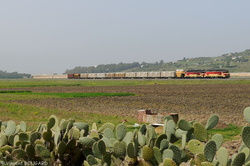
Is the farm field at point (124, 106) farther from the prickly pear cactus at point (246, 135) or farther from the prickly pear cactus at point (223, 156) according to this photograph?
the prickly pear cactus at point (246, 135)

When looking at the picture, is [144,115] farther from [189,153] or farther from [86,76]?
[86,76]

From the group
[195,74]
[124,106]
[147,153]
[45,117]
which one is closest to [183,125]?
[147,153]

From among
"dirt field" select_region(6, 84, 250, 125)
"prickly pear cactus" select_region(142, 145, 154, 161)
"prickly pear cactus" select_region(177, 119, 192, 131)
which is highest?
"prickly pear cactus" select_region(177, 119, 192, 131)

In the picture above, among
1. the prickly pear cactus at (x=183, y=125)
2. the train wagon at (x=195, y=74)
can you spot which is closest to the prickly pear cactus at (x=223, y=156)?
the prickly pear cactus at (x=183, y=125)

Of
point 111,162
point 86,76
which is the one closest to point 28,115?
point 111,162

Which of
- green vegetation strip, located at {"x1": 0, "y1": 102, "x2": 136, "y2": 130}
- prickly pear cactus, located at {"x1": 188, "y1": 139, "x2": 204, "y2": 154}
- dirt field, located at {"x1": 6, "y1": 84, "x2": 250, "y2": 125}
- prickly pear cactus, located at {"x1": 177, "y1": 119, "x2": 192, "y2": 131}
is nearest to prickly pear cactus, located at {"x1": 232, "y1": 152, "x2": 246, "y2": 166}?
prickly pear cactus, located at {"x1": 188, "y1": 139, "x2": 204, "y2": 154}

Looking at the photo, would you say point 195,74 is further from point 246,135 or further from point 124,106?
point 246,135

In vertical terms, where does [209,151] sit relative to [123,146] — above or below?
above

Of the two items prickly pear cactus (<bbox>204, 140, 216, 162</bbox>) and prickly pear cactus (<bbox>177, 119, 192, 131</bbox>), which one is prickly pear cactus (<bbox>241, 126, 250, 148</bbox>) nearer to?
prickly pear cactus (<bbox>204, 140, 216, 162</bbox>)

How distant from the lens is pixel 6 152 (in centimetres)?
647

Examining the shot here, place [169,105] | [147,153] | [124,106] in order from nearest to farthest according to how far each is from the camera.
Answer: [147,153]
[169,105]
[124,106]

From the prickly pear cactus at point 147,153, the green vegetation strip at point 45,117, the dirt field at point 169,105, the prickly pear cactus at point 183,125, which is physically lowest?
the dirt field at point 169,105

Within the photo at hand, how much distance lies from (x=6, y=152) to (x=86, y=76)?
469 feet

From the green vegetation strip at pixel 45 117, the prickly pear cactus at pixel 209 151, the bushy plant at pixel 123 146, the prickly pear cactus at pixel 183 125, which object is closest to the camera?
the prickly pear cactus at pixel 209 151
